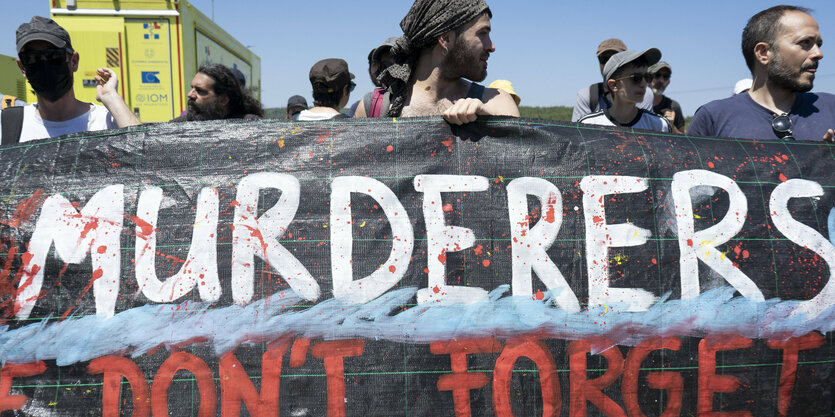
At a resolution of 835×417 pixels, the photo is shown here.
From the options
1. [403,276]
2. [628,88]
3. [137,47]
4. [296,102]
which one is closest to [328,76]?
[628,88]

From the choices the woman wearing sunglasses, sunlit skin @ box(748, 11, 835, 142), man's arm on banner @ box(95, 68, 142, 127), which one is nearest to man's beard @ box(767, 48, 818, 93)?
sunlit skin @ box(748, 11, 835, 142)

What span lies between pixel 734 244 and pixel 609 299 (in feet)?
1.61

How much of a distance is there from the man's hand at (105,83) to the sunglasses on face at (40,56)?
217mm

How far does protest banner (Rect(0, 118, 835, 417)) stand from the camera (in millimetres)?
1846

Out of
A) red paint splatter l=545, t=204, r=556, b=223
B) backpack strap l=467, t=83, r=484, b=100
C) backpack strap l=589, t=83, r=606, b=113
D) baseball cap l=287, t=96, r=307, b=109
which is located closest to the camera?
red paint splatter l=545, t=204, r=556, b=223

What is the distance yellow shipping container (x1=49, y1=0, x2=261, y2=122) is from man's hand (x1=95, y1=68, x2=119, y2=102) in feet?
10.7

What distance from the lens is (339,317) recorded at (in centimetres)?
186

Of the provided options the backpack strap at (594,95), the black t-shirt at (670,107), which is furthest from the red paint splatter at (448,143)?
the black t-shirt at (670,107)

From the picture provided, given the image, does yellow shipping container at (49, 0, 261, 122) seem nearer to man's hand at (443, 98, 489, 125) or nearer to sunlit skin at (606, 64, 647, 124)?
sunlit skin at (606, 64, 647, 124)

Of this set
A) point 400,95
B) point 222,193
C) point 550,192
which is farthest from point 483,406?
point 400,95

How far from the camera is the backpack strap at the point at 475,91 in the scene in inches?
94.3

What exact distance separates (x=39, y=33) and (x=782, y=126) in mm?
3280

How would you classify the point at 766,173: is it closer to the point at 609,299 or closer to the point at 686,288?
the point at 686,288

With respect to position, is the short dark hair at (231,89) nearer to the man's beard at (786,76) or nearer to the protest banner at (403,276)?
the protest banner at (403,276)
